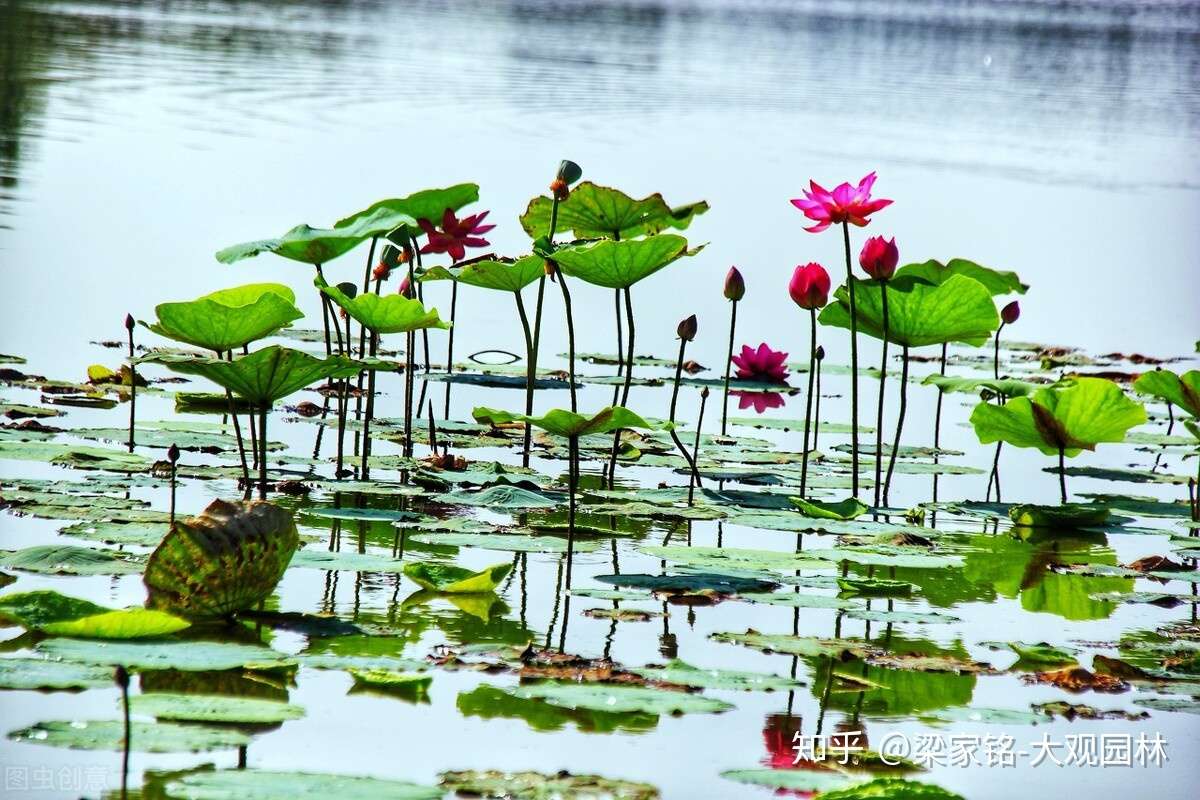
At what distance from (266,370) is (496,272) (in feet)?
3.04

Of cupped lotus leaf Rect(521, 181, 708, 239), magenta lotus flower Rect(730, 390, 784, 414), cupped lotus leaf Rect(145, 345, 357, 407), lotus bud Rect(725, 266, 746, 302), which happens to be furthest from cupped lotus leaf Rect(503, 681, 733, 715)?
magenta lotus flower Rect(730, 390, 784, 414)

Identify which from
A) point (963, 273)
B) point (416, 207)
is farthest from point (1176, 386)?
point (416, 207)

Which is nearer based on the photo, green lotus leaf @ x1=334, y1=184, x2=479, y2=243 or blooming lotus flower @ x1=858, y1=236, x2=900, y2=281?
blooming lotus flower @ x1=858, y1=236, x2=900, y2=281

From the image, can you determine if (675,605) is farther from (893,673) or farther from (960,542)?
(960,542)

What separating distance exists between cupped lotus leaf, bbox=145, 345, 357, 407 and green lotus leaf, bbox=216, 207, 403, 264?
479mm

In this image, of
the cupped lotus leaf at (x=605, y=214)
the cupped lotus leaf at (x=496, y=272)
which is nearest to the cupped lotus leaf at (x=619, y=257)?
the cupped lotus leaf at (x=496, y=272)

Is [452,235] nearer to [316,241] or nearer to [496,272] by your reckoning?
[496,272]

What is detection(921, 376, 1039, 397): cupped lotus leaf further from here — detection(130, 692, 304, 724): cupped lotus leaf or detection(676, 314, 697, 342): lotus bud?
detection(130, 692, 304, 724): cupped lotus leaf

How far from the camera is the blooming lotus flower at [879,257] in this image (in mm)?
3596

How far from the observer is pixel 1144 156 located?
1362 centimetres

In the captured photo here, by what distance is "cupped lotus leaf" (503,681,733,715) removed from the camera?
85.0 inches

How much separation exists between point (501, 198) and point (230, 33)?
44.8ft

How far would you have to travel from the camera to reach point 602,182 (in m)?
9.27

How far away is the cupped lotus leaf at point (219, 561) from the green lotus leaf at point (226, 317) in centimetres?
82
